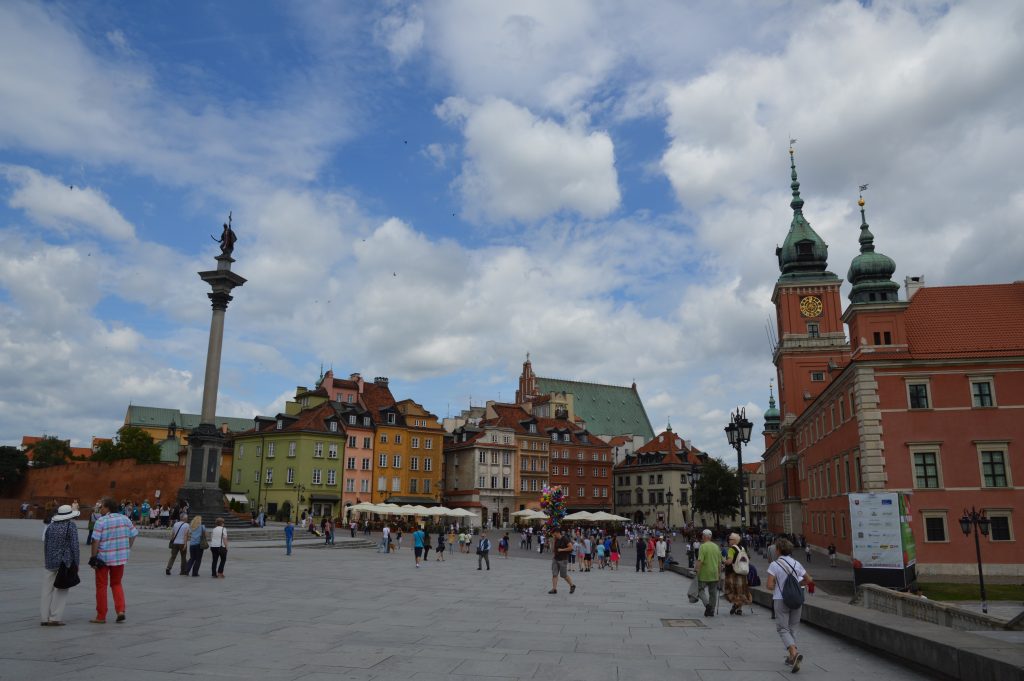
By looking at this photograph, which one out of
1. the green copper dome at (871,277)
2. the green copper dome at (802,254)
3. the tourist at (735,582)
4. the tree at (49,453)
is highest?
the green copper dome at (802,254)

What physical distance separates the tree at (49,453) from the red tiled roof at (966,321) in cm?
10416

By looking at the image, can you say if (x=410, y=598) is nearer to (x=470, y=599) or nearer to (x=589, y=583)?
(x=470, y=599)

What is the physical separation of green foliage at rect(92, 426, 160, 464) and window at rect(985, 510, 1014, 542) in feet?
281

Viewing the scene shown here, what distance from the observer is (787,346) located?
68688 millimetres

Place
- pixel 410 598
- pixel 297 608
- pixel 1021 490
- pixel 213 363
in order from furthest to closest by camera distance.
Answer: pixel 213 363
pixel 1021 490
pixel 410 598
pixel 297 608

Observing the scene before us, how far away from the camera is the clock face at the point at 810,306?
69250 millimetres

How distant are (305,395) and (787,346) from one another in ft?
176

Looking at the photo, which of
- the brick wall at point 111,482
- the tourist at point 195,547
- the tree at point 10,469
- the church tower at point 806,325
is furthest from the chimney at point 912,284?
the tree at point 10,469

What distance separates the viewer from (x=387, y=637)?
11195 millimetres

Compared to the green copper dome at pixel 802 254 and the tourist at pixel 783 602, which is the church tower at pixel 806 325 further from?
the tourist at pixel 783 602

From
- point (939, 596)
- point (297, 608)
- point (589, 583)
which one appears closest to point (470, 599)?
point (297, 608)

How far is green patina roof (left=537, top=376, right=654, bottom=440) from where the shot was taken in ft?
422

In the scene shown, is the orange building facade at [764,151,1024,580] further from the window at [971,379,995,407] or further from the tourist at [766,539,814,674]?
the tourist at [766,539,814,674]

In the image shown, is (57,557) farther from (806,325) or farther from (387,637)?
(806,325)
